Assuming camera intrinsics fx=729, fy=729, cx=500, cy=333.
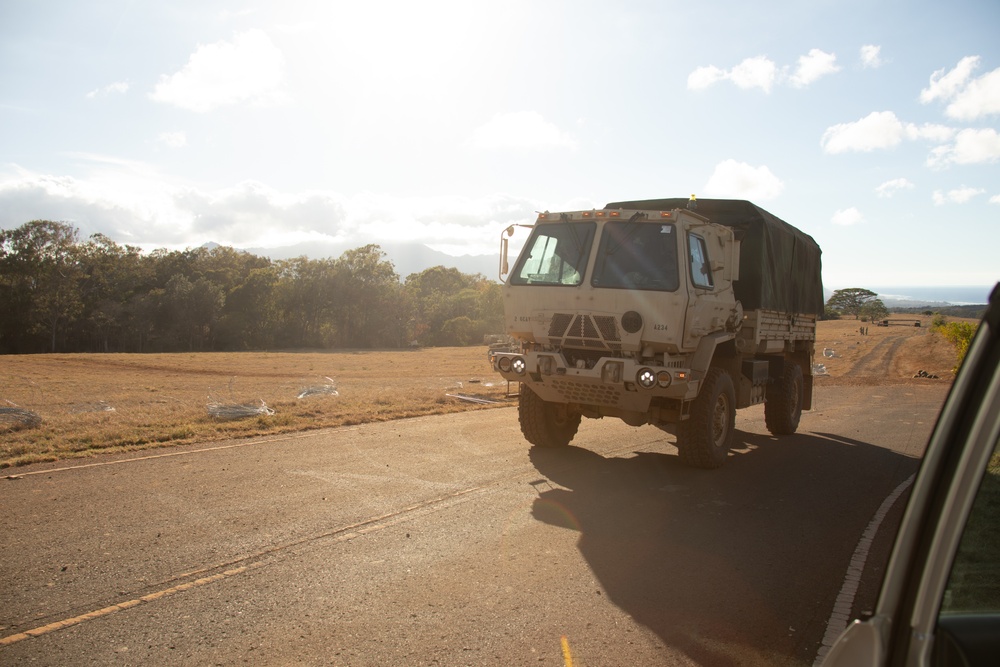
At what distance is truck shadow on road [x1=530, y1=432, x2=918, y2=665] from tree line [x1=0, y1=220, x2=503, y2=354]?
6124 cm

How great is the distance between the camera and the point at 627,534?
19.0 ft

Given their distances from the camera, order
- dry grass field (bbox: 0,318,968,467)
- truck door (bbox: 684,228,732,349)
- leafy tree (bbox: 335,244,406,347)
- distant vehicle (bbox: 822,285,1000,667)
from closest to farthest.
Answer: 1. distant vehicle (bbox: 822,285,1000,667)
2. truck door (bbox: 684,228,732,349)
3. dry grass field (bbox: 0,318,968,467)
4. leafy tree (bbox: 335,244,406,347)

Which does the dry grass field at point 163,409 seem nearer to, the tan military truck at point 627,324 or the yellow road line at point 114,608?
the tan military truck at point 627,324

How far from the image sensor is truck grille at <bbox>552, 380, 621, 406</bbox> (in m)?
7.86

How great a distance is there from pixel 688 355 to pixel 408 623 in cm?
511

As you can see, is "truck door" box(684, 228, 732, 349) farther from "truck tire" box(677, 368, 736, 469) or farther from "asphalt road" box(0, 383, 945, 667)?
"asphalt road" box(0, 383, 945, 667)

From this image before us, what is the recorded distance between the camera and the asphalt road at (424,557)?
3785 mm

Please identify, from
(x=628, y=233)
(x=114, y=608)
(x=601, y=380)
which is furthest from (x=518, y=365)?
(x=114, y=608)

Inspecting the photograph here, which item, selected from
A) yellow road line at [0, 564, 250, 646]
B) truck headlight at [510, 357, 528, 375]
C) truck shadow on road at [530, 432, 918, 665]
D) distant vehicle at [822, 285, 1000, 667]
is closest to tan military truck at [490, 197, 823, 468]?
truck headlight at [510, 357, 528, 375]

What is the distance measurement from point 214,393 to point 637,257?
15032 mm

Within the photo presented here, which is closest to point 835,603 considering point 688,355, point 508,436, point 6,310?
point 688,355

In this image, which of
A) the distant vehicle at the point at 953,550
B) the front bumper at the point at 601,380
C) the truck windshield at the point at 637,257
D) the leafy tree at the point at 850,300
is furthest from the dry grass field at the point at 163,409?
the leafy tree at the point at 850,300

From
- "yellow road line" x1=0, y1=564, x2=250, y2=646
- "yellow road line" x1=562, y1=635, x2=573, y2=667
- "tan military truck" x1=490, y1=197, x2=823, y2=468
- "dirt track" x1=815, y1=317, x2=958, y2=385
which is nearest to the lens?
"yellow road line" x1=562, y1=635, x2=573, y2=667

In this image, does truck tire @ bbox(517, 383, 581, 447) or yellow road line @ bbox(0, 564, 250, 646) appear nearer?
yellow road line @ bbox(0, 564, 250, 646)
